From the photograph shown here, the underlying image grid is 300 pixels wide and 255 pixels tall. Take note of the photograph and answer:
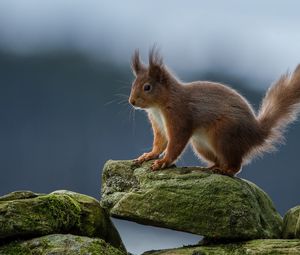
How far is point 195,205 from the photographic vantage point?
544 cm

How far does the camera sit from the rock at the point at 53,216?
15.9ft

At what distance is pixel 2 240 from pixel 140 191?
1447 mm

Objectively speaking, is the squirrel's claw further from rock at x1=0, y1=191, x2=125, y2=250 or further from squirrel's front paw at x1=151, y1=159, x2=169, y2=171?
Result: rock at x1=0, y1=191, x2=125, y2=250

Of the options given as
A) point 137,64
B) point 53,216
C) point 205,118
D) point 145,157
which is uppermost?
point 137,64

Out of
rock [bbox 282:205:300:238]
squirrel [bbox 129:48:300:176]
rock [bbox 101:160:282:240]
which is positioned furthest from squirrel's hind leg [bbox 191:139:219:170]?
rock [bbox 282:205:300:238]

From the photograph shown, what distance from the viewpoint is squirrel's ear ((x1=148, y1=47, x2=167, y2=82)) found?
252 inches

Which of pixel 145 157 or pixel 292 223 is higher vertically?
pixel 145 157

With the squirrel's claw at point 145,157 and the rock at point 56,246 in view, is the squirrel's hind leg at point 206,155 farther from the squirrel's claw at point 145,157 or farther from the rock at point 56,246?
the rock at point 56,246

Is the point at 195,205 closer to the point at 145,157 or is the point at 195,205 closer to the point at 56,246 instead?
the point at 145,157

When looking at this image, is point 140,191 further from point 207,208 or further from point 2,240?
point 2,240

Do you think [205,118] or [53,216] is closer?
[53,216]

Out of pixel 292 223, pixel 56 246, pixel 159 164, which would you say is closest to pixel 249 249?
pixel 292 223

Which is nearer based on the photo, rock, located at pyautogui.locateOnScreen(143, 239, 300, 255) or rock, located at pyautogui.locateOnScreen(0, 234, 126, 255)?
rock, located at pyautogui.locateOnScreen(0, 234, 126, 255)

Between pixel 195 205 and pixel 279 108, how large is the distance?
199 cm
